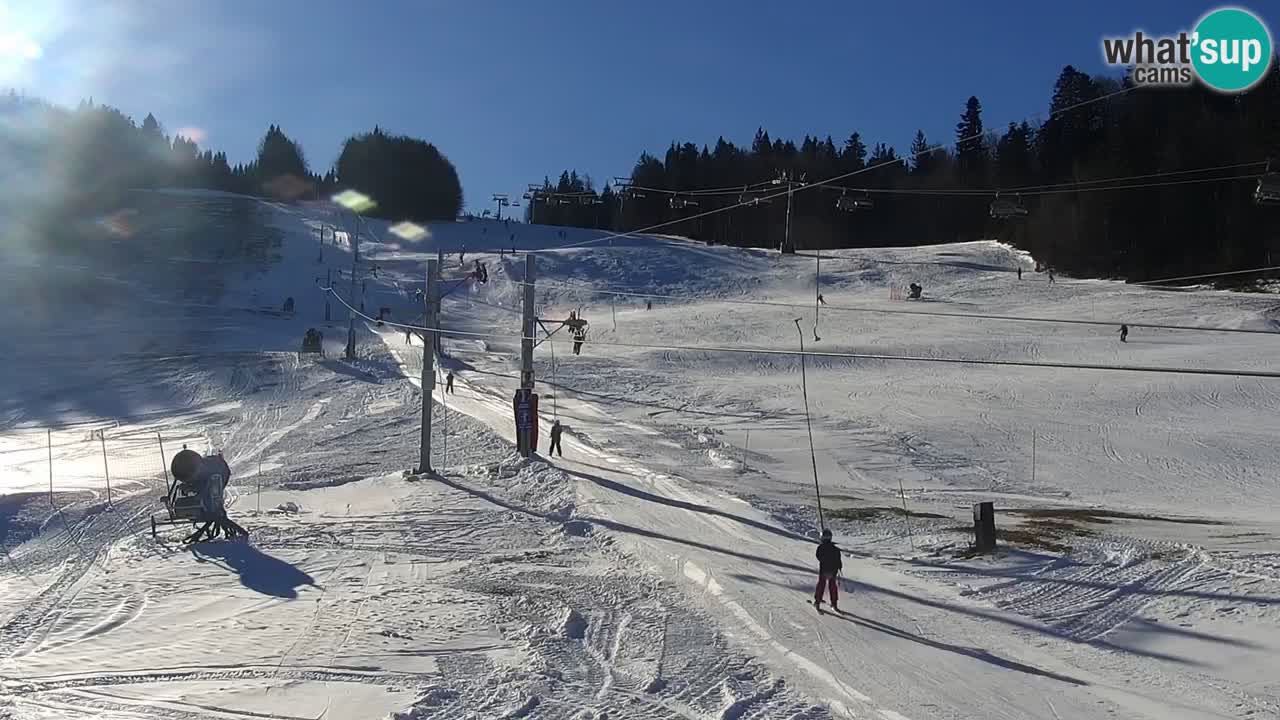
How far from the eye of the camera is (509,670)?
1290cm

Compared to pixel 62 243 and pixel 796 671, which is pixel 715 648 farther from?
pixel 62 243

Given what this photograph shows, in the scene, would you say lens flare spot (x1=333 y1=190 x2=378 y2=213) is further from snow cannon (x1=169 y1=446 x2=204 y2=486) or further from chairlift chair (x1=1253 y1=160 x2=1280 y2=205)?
chairlift chair (x1=1253 y1=160 x2=1280 y2=205)

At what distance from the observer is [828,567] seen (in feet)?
50.1

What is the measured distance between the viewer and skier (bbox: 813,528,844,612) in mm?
15156

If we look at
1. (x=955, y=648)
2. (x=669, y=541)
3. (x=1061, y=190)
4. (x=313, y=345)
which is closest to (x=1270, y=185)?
(x=955, y=648)

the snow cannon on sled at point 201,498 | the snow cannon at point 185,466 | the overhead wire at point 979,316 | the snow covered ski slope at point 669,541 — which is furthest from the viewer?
the snow cannon at point 185,466

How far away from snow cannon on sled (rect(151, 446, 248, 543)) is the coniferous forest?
79.5 ft

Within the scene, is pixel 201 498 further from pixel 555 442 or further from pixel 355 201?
pixel 355 201

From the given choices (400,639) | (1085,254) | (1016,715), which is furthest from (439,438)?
(1085,254)

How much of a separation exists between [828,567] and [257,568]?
10.3 m

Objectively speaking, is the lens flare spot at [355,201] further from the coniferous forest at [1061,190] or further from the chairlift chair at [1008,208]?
the chairlift chair at [1008,208]

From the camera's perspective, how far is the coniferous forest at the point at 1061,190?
73.9 meters

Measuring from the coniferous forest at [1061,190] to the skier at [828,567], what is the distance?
2597 centimetres

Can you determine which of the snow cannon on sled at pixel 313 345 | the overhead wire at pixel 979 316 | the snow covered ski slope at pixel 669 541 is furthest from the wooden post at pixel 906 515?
the snow cannon on sled at pixel 313 345
